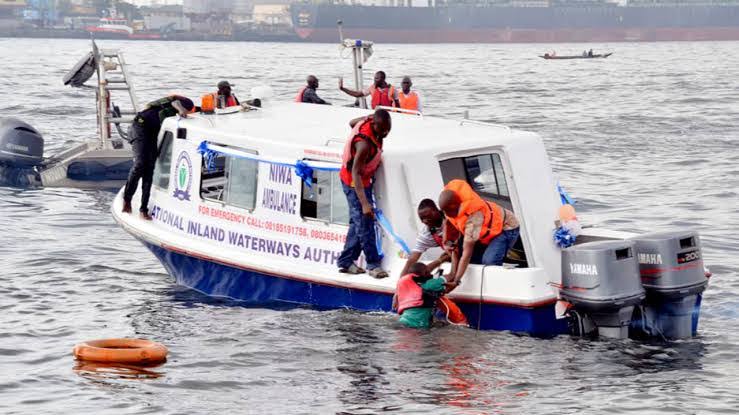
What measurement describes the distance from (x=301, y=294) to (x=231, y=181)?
1.58 m

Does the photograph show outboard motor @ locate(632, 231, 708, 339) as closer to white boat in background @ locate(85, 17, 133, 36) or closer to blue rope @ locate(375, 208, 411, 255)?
blue rope @ locate(375, 208, 411, 255)

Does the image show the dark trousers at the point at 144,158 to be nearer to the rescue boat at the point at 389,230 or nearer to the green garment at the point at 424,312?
the rescue boat at the point at 389,230

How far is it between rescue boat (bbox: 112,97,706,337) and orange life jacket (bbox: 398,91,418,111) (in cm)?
567

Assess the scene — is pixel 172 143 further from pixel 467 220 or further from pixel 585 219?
pixel 585 219

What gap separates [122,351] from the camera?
11.2m

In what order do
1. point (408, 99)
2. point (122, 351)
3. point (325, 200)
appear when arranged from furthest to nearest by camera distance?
point (408, 99) → point (325, 200) → point (122, 351)

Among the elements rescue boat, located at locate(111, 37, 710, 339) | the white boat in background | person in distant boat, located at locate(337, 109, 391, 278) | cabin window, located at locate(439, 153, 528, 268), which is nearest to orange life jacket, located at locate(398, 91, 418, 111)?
rescue boat, located at locate(111, 37, 710, 339)

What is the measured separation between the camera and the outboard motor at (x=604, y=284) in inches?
416

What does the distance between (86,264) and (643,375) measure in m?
9.01

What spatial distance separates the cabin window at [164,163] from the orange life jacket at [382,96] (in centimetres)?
554

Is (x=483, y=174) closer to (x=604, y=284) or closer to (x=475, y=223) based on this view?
(x=475, y=223)

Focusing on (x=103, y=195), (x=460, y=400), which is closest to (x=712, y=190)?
(x=103, y=195)

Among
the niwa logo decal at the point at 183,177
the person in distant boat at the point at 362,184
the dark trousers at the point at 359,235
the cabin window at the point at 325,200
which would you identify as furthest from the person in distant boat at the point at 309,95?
the dark trousers at the point at 359,235

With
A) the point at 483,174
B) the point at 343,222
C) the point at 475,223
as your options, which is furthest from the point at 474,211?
the point at 483,174
